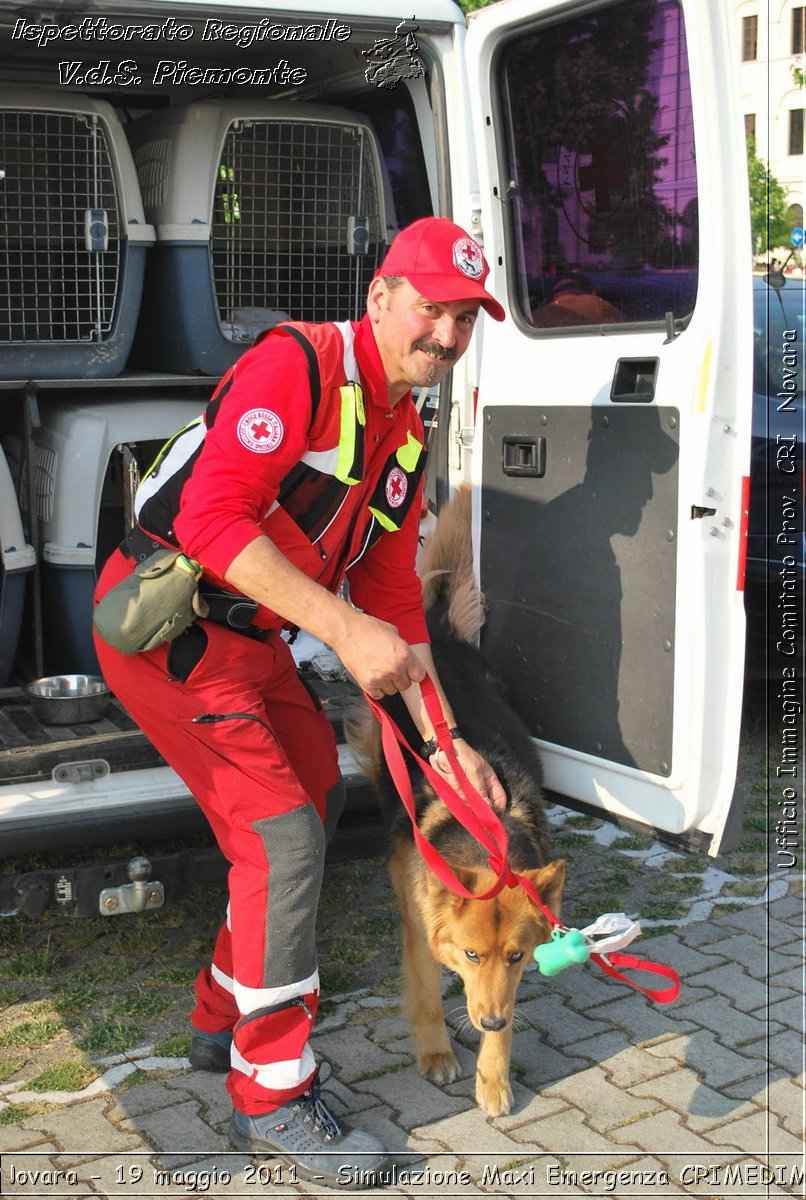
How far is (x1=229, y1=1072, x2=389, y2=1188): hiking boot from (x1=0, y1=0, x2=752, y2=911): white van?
31.3 inches

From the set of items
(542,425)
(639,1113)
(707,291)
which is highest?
(707,291)

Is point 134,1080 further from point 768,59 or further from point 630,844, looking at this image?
point 768,59

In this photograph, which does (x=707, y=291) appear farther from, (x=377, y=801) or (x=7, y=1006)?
(x=7, y=1006)

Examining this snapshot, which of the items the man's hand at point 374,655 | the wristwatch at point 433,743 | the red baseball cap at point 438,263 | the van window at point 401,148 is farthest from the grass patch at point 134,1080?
the van window at point 401,148

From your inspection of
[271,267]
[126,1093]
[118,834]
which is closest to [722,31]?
[271,267]

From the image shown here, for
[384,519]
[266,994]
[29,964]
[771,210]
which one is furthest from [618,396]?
[771,210]

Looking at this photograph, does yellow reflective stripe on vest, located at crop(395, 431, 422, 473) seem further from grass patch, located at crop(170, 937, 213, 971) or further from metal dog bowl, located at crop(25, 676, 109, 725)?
grass patch, located at crop(170, 937, 213, 971)

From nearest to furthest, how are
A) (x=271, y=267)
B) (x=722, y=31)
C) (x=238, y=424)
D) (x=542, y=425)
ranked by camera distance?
(x=238, y=424), (x=722, y=31), (x=542, y=425), (x=271, y=267)

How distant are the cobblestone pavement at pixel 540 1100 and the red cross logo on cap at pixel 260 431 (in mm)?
1645

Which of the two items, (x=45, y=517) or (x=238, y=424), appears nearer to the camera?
(x=238, y=424)

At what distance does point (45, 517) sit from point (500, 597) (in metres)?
1.66

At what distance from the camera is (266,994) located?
2.80 meters

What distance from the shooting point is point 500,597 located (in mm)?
3773

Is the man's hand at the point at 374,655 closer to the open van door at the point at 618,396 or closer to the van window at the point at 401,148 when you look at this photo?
the open van door at the point at 618,396
